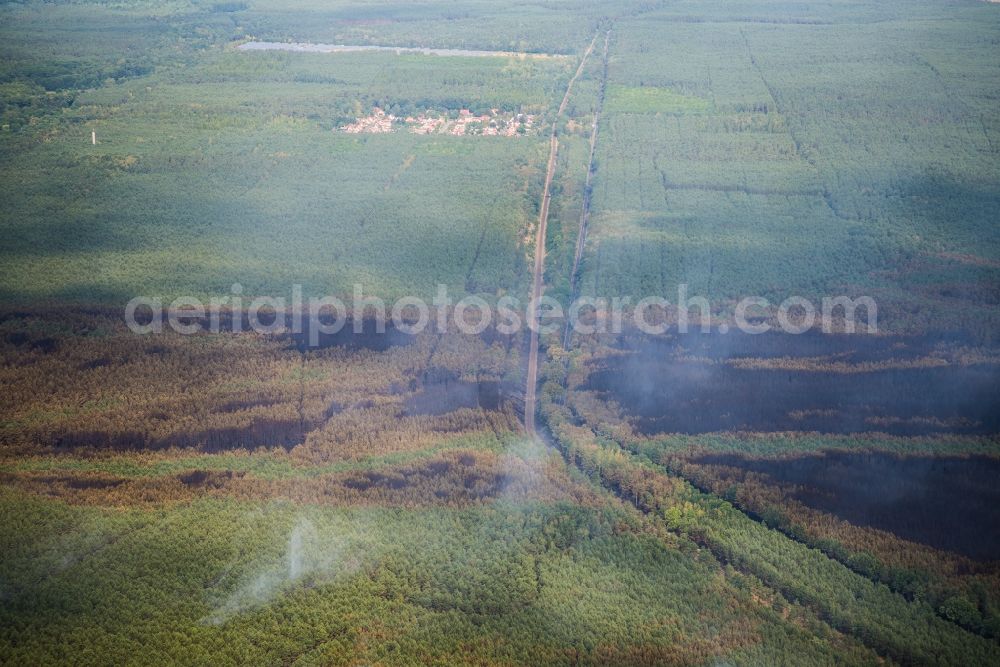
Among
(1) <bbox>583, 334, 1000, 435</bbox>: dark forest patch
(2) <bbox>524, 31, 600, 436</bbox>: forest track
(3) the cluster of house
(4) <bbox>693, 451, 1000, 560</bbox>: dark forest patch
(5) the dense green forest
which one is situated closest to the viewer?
(5) the dense green forest

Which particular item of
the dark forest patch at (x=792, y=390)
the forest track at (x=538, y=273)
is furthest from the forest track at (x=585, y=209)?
the dark forest patch at (x=792, y=390)

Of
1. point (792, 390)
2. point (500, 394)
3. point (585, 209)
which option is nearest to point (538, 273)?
point (585, 209)

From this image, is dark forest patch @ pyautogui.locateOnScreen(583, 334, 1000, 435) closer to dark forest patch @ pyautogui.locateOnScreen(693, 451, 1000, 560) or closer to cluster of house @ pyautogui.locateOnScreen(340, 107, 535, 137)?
dark forest patch @ pyautogui.locateOnScreen(693, 451, 1000, 560)

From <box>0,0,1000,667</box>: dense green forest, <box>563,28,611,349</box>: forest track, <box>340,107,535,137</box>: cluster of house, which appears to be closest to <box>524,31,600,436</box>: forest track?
<box>0,0,1000,667</box>: dense green forest

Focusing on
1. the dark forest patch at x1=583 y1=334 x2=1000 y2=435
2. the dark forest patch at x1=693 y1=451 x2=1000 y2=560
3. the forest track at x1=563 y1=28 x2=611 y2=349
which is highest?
the forest track at x1=563 y1=28 x2=611 y2=349

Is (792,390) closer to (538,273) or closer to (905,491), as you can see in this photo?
(905,491)
